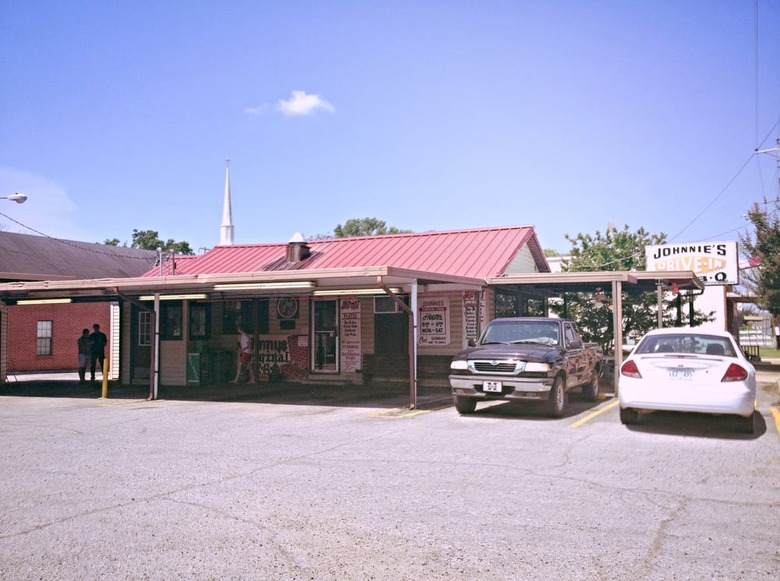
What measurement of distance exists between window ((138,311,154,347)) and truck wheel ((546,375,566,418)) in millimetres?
15364

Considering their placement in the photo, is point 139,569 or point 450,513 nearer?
point 139,569

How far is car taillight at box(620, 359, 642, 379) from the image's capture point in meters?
10.4

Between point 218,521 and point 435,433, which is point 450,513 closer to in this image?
point 218,521

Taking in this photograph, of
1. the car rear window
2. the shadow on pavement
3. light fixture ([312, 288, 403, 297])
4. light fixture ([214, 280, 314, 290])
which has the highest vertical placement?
light fixture ([214, 280, 314, 290])

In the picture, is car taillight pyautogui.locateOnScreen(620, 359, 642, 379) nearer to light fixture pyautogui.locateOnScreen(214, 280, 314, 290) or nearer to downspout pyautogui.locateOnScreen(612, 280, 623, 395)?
downspout pyautogui.locateOnScreen(612, 280, 623, 395)

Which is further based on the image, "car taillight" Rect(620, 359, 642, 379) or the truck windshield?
the truck windshield

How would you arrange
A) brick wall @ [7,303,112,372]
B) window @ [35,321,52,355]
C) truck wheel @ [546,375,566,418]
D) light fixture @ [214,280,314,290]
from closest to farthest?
truck wheel @ [546,375,566,418] < light fixture @ [214,280,314,290] < brick wall @ [7,303,112,372] < window @ [35,321,52,355]

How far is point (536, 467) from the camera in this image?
8141 mm

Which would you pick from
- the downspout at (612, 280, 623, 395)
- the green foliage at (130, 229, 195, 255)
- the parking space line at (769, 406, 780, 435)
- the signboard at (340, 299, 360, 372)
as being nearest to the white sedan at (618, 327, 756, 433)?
the parking space line at (769, 406, 780, 435)

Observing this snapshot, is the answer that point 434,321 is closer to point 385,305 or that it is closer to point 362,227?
point 385,305

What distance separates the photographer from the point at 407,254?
20.9 metres

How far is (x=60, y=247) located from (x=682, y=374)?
1278 inches

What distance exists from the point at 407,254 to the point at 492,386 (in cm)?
954

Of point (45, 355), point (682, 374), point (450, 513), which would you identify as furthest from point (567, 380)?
point (45, 355)
